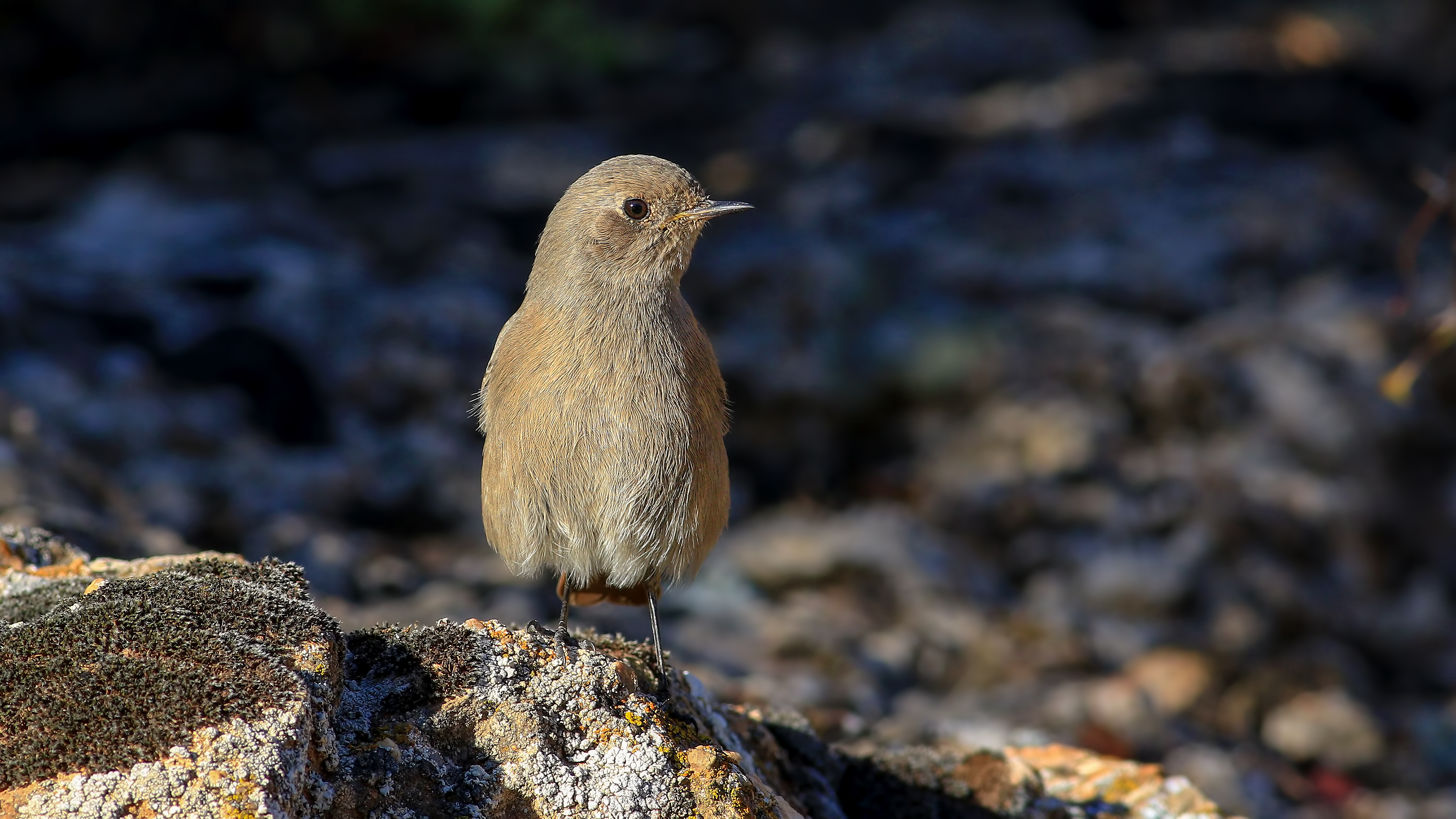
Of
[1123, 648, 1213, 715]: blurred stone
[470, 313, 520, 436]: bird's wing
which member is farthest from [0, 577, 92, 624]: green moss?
[1123, 648, 1213, 715]: blurred stone

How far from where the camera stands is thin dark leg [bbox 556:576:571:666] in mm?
3424

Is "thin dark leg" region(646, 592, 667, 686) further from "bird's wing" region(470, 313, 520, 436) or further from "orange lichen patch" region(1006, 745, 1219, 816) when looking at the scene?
"orange lichen patch" region(1006, 745, 1219, 816)

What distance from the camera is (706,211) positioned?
4582 millimetres

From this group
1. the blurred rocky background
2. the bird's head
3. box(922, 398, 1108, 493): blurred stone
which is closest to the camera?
the bird's head

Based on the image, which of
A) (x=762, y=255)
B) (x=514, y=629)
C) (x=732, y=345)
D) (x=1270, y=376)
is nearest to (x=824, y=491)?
(x=732, y=345)

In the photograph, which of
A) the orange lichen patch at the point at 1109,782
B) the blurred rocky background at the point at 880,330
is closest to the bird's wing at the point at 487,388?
the blurred rocky background at the point at 880,330

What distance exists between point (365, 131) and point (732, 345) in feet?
14.3

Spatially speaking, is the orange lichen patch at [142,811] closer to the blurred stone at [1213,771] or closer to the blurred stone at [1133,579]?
the blurred stone at [1213,771]

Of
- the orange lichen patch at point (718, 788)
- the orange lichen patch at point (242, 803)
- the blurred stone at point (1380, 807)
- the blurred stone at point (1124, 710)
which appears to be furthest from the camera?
the blurred stone at point (1124, 710)

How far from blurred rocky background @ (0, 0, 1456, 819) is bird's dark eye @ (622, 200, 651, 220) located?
2.12 meters

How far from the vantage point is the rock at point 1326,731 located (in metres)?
6.63

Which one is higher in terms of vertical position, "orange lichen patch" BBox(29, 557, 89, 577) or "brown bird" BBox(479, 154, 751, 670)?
"brown bird" BBox(479, 154, 751, 670)

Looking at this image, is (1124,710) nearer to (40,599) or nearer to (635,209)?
(635,209)

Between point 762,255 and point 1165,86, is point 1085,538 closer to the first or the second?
point 762,255
